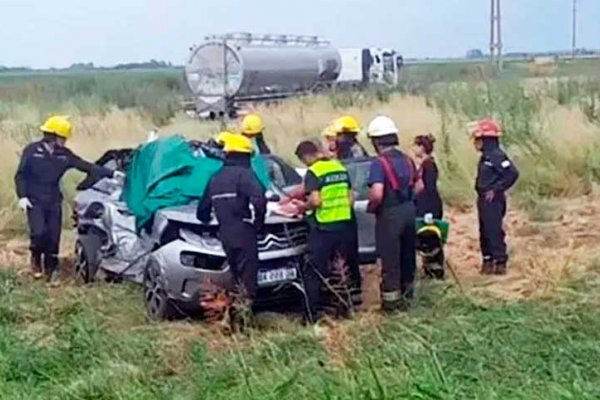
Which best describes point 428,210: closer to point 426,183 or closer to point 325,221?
point 426,183

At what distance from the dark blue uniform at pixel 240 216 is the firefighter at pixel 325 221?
0.42m

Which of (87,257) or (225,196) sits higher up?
(225,196)

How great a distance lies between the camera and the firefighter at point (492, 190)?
436 inches

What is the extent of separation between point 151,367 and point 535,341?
7.87 ft

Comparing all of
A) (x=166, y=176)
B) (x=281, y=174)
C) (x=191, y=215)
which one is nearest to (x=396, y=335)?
(x=191, y=215)

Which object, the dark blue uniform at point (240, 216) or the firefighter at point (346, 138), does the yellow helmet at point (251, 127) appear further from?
the dark blue uniform at point (240, 216)

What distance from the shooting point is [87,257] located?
1145 centimetres

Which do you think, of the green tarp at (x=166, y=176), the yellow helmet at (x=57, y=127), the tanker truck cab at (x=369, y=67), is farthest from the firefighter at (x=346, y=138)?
the tanker truck cab at (x=369, y=67)

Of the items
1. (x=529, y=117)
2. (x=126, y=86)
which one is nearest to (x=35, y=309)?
(x=529, y=117)

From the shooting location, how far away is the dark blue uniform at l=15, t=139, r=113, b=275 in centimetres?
1183

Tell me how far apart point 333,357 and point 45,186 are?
19.1 ft

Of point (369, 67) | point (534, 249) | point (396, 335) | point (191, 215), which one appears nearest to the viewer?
point (396, 335)

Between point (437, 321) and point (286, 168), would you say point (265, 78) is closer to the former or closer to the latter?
point (286, 168)

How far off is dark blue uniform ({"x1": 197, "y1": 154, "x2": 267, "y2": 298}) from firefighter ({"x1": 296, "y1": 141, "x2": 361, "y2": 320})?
42cm
